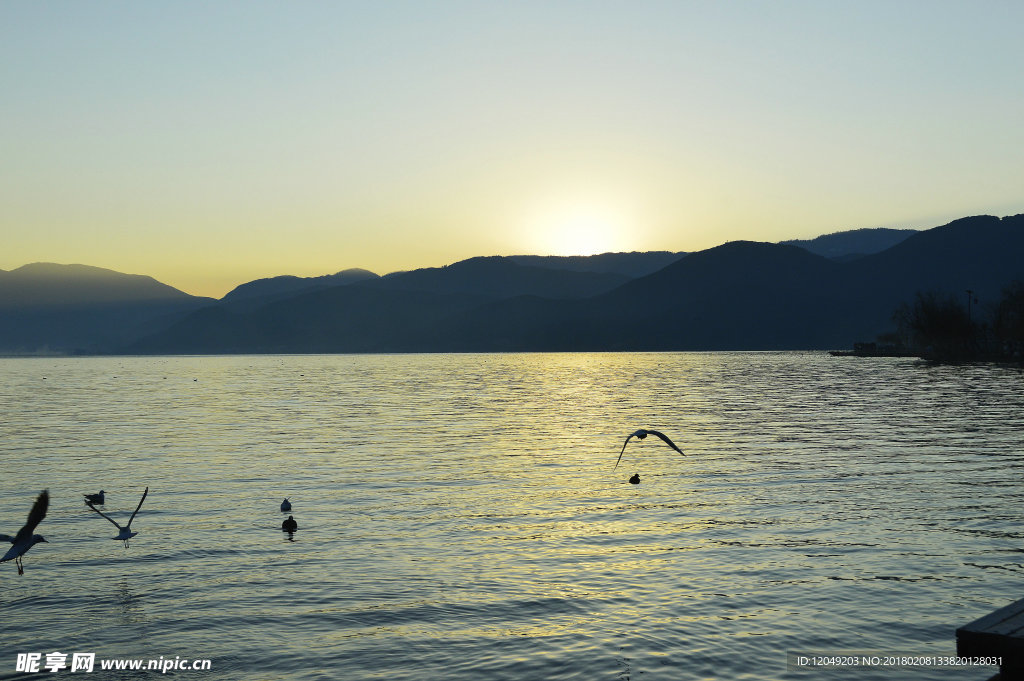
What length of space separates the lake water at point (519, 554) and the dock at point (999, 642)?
4.59 m

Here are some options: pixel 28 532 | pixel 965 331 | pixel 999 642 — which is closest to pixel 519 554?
pixel 28 532

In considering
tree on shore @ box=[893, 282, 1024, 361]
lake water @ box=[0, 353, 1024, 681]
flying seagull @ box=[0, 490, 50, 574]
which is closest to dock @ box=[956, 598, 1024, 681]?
lake water @ box=[0, 353, 1024, 681]

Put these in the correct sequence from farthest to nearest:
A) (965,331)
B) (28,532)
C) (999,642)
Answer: (965,331)
(28,532)
(999,642)

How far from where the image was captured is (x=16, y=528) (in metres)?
28.5

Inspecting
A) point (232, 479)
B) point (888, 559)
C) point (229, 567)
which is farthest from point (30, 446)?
point (888, 559)

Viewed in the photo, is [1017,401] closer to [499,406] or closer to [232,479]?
[499,406]

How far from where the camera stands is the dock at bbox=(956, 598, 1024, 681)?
10.9 m

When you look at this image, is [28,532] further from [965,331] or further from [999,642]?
[965,331]

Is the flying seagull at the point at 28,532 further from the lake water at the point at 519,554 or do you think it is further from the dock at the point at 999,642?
the dock at the point at 999,642

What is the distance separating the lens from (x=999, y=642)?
11.0m

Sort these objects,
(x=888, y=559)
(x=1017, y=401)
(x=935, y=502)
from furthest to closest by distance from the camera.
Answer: (x=1017, y=401) → (x=935, y=502) → (x=888, y=559)

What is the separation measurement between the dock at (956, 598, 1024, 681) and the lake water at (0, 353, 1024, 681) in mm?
4589

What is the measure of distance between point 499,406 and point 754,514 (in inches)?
2402

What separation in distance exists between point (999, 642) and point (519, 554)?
1473cm
